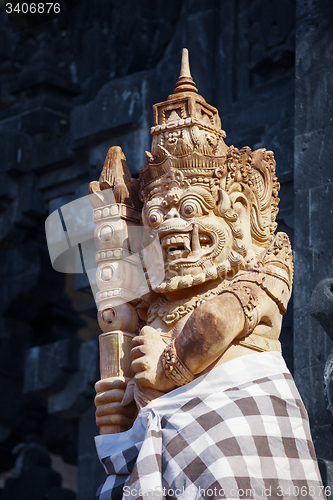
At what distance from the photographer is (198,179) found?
4.80 m

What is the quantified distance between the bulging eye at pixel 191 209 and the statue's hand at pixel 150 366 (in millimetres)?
670

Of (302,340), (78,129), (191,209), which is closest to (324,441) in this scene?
(302,340)

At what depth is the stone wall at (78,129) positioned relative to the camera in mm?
7992

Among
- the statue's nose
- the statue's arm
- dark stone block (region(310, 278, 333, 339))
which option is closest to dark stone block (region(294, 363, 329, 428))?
dark stone block (region(310, 278, 333, 339))

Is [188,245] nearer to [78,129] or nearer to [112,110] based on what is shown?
[112,110]

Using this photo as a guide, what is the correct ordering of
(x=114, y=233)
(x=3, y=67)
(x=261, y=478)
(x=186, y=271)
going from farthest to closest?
(x=3, y=67), (x=114, y=233), (x=186, y=271), (x=261, y=478)

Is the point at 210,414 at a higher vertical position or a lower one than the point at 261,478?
higher

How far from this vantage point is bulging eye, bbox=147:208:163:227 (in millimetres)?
4805

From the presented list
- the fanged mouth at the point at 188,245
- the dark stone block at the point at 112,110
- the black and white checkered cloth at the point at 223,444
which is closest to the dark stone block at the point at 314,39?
the dark stone block at the point at 112,110

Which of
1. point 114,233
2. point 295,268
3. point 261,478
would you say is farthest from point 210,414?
point 295,268

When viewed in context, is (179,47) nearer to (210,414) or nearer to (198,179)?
(198,179)

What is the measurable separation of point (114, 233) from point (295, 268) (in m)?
2.00

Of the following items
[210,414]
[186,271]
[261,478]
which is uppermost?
[186,271]

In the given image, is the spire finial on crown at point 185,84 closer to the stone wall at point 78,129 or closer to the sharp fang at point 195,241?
the sharp fang at point 195,241
